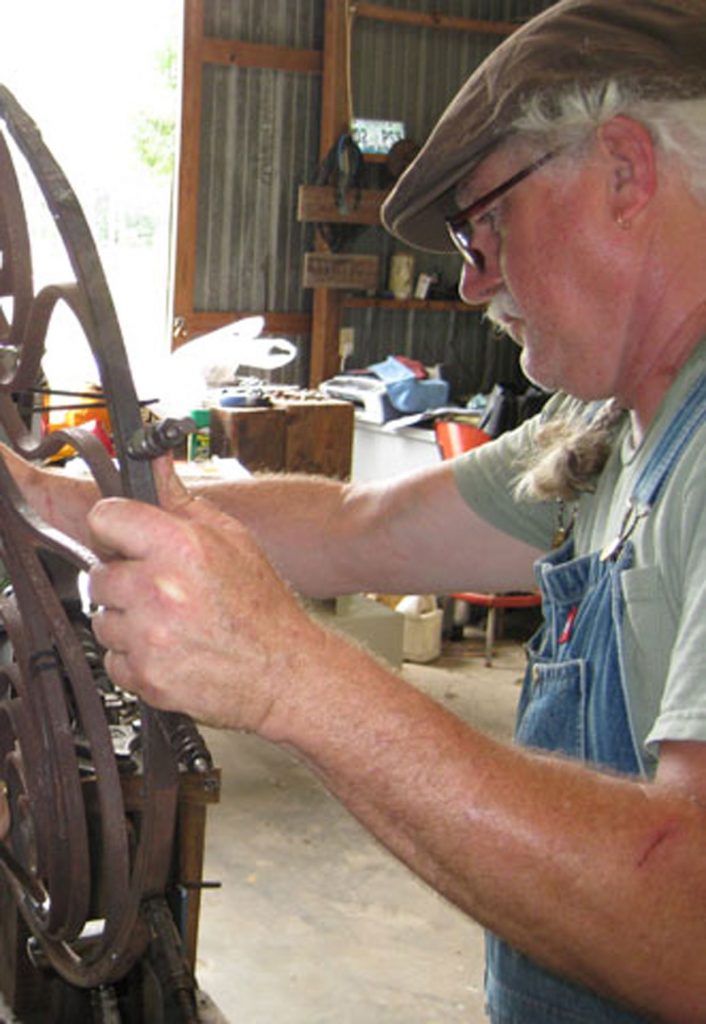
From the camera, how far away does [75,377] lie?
11.6 feet

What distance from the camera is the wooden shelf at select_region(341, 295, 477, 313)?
6.38 meters

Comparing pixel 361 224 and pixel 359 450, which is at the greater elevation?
pixel 361 224

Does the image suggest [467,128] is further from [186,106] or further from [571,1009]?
[186,106]

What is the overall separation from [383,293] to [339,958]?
4189 mm

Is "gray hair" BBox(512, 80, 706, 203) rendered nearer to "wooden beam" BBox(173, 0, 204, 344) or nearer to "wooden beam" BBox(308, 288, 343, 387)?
"wooden beam" BBox(173, 0, 204, 344)

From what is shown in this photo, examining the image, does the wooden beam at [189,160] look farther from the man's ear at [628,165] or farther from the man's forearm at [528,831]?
the man's forearm at [528,831]

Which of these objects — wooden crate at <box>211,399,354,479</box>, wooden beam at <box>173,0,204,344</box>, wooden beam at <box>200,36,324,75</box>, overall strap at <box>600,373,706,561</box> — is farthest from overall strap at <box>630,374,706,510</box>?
wooden beam at <box>200,36,324,75</box>

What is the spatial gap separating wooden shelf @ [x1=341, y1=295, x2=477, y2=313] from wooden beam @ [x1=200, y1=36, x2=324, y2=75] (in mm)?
1085

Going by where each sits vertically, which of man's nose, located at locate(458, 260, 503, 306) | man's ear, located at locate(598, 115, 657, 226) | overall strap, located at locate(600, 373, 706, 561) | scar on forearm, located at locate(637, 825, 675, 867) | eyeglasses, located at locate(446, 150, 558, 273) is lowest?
scar on forearm, located at locate(637, 825, 675, 867)

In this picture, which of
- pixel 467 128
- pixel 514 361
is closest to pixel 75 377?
pixel 467 128

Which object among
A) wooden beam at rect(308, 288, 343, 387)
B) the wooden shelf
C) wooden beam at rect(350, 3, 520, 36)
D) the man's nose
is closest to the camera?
the man's nose

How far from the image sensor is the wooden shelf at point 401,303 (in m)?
6.38

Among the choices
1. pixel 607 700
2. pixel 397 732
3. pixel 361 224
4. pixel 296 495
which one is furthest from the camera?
pixel 361 224

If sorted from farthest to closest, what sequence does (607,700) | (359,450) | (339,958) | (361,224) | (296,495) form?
1. (361,224)
2. (359,450)
3. (339,958)
4. (296,495)
5. (607,700)
